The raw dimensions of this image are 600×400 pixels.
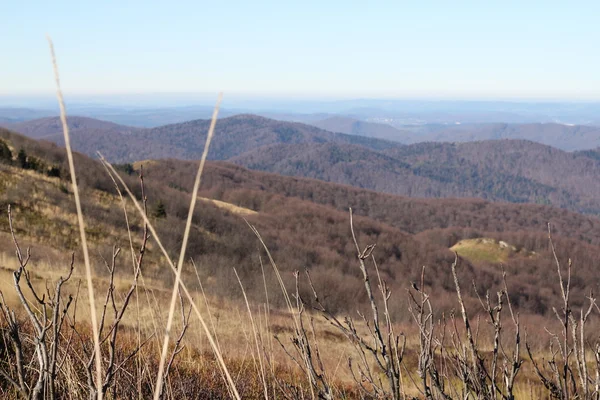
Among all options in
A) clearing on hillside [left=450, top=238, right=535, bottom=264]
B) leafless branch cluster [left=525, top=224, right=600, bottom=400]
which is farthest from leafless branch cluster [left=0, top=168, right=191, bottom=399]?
clearing on hillside [left=450, top=238, right=535, bottom=264]

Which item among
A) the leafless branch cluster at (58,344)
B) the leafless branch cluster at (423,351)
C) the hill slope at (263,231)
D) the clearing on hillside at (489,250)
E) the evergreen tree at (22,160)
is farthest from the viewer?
the clearing on hillside at (489,250)

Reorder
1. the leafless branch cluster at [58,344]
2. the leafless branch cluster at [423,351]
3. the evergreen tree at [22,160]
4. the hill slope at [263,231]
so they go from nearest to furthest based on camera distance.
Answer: the leafless branch cluster at [58,344], the leafless branch cluster at [423,351], the hill slope at [263,231], the evergreen tree at [22,160]

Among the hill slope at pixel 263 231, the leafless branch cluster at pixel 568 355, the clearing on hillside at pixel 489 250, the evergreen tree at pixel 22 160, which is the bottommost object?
the clearing on hillside at pixel 489 250

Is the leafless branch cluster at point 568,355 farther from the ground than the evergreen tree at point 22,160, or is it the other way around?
the leafless branch cluster at point 568,355

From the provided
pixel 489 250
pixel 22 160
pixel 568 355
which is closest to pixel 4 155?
pixel 22 160

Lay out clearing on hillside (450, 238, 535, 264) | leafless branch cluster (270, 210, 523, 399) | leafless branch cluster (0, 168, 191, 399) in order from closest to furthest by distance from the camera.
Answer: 1. leafless branch cluster (0, 168, 191, 399)
2. leafless branch cluster (270, 210, 523, 399)
3. clearing on hillside (450, 238, 535, 264)

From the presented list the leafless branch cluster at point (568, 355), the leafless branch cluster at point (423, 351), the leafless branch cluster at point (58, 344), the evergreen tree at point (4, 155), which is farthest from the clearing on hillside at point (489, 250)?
the leafless branch cluster at point (58, 344)

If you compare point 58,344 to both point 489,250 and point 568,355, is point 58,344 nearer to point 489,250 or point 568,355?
point 568,355

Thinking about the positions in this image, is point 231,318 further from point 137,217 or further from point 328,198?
point 328,198

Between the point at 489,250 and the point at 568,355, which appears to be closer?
the point at 568,355

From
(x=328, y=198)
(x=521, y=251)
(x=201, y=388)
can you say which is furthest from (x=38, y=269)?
(x=328, y=198)

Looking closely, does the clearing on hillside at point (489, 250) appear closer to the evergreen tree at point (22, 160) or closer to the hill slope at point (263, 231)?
the hill slope at point (263, 231)

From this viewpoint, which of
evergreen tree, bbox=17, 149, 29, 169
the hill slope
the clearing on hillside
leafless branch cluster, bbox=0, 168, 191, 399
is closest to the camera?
leafless branch cluster, bbox=0, 168, 191, 399

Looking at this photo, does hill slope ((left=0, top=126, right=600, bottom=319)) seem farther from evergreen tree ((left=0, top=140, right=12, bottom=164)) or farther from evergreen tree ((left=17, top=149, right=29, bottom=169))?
evergreen tree ((left=17, top=149, right=29, bottom=169))
